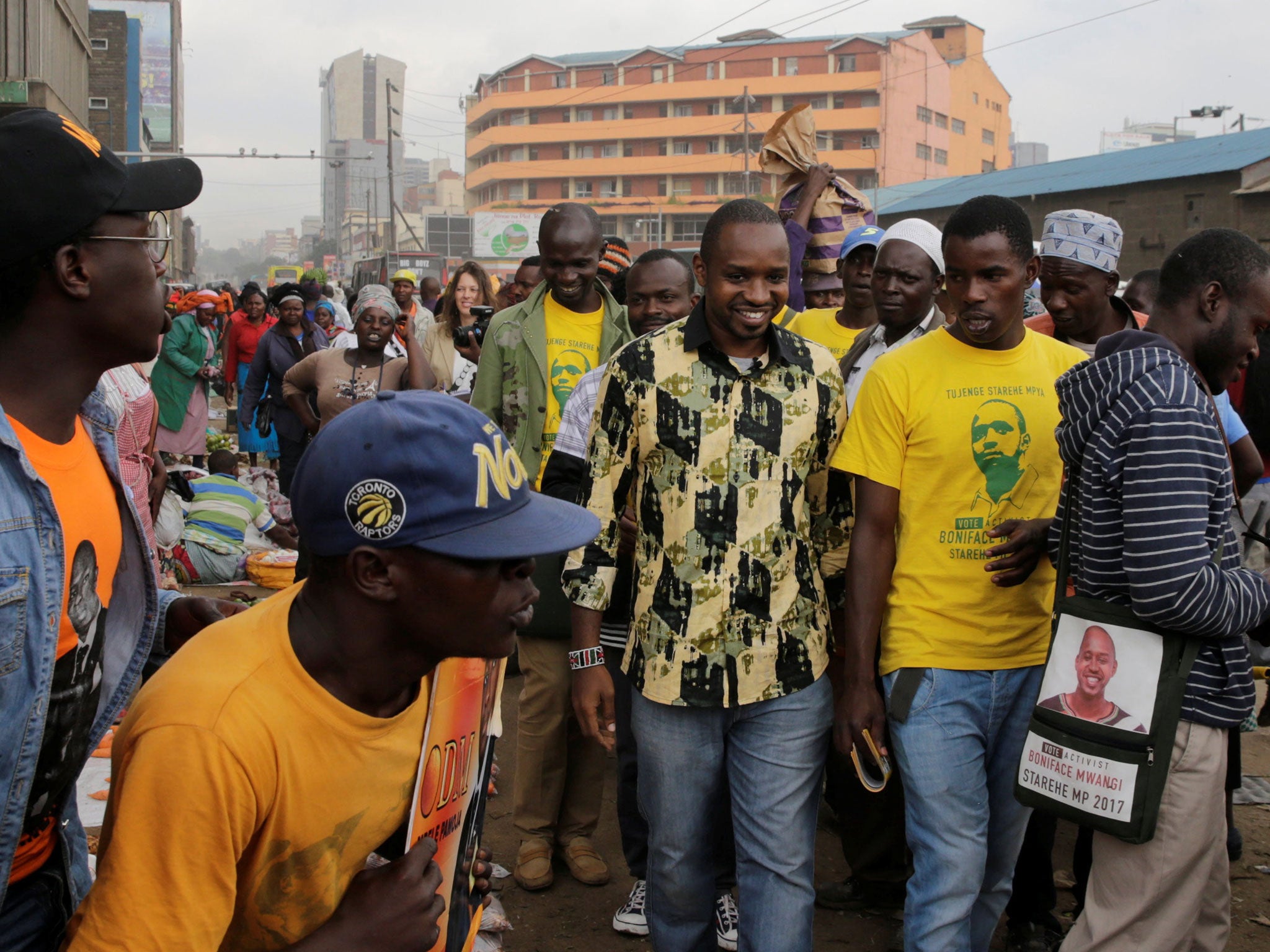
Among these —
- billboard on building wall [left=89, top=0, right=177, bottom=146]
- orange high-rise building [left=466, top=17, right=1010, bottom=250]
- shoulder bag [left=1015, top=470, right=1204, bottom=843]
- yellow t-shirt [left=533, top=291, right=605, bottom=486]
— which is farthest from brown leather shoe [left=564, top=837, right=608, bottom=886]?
billboard on building wall [left=89, top=0, right=177, bottom=146]

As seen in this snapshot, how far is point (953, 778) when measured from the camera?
114 inches

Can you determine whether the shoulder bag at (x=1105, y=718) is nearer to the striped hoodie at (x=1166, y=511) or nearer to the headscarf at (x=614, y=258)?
the striped hoodie at (x=1166, y=511)

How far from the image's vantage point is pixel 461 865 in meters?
2.04

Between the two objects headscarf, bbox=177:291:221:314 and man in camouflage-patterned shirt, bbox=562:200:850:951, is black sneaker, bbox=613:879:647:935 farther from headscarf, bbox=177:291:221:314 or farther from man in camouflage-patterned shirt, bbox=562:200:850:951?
headscarf, bbox=177:291:221:314

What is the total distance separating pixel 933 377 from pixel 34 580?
7.43ft

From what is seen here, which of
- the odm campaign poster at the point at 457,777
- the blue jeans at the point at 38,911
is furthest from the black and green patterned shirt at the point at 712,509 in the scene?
the blue jeans at the point at 38,911

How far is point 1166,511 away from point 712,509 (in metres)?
1.08

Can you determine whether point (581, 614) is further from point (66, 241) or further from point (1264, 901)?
point (1264, 901)

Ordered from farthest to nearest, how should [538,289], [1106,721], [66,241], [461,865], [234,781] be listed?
1. [538,289]
2. [1106,721]
3. [461,865]
4. [66,241]
5. [234,781]

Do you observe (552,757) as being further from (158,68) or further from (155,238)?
(158,68)

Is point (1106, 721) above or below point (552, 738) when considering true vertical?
above

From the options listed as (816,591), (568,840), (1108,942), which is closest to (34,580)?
(816,591)

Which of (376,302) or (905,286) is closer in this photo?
(905,286)

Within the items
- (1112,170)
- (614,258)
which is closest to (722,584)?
(614,258)
